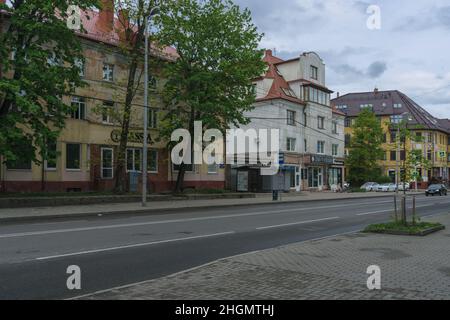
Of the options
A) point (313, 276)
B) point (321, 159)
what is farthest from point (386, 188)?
point (313, 276)

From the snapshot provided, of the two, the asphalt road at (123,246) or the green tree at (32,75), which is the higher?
the green tree at (32,75)

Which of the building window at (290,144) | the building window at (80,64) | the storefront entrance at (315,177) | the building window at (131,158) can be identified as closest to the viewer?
the building window at (80,64)

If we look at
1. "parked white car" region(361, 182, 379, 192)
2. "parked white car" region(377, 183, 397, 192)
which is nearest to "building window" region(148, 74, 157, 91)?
"parked white car" region(361, 182, 379, 192)

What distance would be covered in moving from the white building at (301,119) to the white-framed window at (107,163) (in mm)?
16574

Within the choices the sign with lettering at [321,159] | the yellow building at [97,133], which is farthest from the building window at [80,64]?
the sign with lettering at [321,159]

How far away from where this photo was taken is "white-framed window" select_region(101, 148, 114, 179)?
31833 millimetres

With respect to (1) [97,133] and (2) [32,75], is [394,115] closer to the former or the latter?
(1) [97,133]

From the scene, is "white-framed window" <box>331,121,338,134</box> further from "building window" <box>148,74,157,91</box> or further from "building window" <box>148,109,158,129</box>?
"building window" <box>148,74,157,91</box>

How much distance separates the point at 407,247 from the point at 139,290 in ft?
21.2

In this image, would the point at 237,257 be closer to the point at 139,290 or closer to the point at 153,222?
the point at 139,290

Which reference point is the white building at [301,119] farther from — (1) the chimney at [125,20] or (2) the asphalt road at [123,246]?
(2) the asphalt road at [123,246]

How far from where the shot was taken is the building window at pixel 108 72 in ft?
106

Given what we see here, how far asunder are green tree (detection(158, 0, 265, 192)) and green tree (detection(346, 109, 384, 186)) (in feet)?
116
